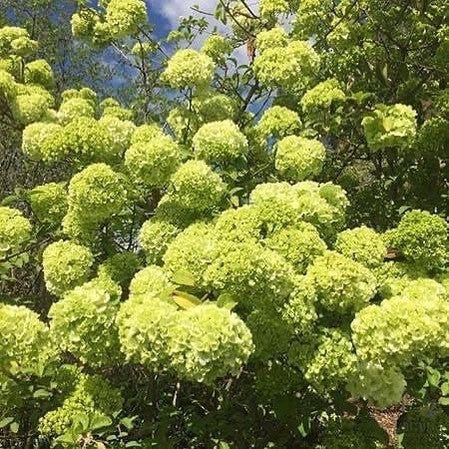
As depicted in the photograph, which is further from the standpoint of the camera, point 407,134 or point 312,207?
point 407,134

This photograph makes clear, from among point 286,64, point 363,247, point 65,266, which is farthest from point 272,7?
point 65,266

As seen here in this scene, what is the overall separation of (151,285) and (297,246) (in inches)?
22.8

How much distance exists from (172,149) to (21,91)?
1725mm

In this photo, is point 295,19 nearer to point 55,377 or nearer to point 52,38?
point 55,377

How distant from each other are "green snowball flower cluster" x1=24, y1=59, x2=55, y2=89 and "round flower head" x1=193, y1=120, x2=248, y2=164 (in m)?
2.10

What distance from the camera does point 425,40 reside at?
4.84 meters

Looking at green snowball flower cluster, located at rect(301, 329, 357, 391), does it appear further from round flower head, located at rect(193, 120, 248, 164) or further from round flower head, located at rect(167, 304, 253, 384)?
round flower head, located at rect(193, 120, 248, 164)

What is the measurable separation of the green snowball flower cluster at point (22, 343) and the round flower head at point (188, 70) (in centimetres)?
173

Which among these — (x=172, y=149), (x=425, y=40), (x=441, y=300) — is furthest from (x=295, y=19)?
(x=441, y=300)

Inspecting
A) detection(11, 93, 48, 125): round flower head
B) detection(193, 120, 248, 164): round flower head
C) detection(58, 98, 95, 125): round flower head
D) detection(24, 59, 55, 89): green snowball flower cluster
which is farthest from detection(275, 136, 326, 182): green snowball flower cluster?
detection(24, 59, 55, 89): green snowball flower cluster

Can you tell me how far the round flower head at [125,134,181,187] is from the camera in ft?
10.4

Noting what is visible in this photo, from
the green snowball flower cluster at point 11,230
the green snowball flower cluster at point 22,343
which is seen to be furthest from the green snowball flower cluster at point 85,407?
the green snowball flower cluster at point 11,230

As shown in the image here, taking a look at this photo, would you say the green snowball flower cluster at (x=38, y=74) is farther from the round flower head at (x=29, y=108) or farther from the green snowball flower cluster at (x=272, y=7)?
the green snowball flower cluster at (x=272, y=7)

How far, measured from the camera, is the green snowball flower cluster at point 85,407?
274 centimetres
